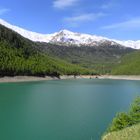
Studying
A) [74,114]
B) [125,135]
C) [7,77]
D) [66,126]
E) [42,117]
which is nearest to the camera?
[125,135]

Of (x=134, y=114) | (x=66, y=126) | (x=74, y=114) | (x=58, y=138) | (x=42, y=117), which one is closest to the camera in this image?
(x=134, y=114)

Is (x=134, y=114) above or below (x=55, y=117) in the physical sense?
above

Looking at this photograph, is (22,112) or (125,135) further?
(22,112)

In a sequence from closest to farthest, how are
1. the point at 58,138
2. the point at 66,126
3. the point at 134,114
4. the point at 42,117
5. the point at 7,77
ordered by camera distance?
the point at 134,114
the point at 58,138
the point at 66,126
the point at 42,117
the point at 7,77

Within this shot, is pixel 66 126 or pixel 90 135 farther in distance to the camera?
pixel 66 126

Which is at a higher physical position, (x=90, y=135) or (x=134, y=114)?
(x=134, y=114)

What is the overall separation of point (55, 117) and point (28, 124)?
30.8ft

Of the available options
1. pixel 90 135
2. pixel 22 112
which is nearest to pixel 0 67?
pixel 22 112

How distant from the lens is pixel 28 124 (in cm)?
5238

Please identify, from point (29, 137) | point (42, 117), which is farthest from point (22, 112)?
point (29, 137)

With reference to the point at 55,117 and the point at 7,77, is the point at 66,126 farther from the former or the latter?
the point at 7,77

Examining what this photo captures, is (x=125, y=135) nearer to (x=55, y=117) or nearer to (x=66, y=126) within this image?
(x=66, y=126)

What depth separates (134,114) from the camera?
3111 cm

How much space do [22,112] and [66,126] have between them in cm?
1802
